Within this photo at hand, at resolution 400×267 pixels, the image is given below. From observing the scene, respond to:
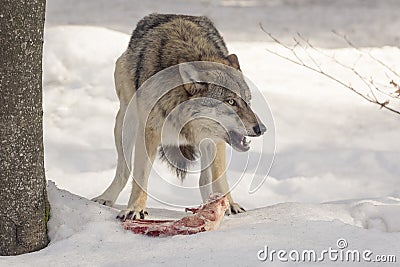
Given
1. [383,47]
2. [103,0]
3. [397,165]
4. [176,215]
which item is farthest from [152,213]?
[103,0]

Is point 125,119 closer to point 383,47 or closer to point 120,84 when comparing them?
point 120,84

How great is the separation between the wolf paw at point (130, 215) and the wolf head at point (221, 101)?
2.43ft

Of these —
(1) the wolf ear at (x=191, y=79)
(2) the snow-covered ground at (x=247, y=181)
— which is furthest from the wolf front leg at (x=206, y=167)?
(1) the wolf ear at (x=191, y=79)

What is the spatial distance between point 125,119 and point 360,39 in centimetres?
707

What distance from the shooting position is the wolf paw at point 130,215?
501 centimetres

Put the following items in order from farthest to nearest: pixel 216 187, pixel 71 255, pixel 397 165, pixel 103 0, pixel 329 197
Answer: pixel 103 0
pixel 397 165
pixel 329 197
pixel 216 187
pixel 71 255

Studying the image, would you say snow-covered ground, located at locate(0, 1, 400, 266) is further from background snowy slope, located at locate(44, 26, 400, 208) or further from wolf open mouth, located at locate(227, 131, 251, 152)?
wolf open mouth, located at locate(227, 131, 251, 152)

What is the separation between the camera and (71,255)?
416 centimetres

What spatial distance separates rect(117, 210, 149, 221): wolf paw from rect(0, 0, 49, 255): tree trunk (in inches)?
28.1

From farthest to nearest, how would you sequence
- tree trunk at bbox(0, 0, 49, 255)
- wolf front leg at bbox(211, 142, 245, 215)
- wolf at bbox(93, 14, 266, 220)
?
wolf front leg at bbox(211, 142, 245, 215) → wolf at bbox(93, 14, 266, 220) → tree trunk at bbox(0, 0, 49, 255)

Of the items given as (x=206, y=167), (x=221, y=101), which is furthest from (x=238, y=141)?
(x=206, y=167)

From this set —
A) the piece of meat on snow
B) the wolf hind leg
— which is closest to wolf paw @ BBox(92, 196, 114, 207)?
the wolf hind leg

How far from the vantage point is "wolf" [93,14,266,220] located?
16.9 ft

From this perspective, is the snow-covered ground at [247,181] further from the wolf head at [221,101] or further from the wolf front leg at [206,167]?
the wolf head at [221,101]
